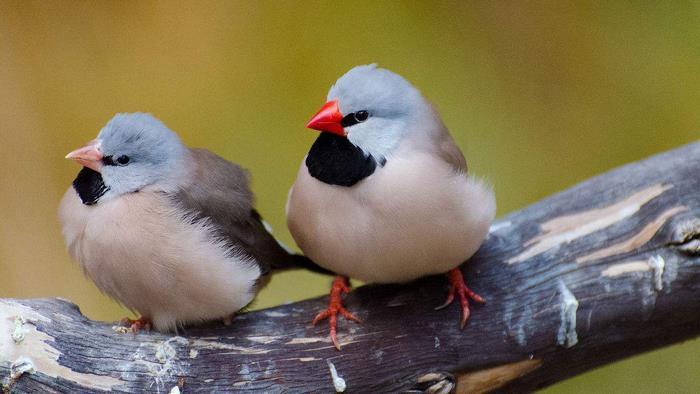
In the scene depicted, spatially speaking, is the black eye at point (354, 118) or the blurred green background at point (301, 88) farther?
the blurred green background at point (301, 88)

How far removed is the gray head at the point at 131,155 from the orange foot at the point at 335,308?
1.77ft

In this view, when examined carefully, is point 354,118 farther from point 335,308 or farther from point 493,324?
point 493,324

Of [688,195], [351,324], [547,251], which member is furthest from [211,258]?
[688,195]

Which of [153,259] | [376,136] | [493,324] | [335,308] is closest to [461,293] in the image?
[493,324]

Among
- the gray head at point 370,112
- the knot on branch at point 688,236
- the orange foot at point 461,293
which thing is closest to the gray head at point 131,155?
the gray head at point 370,112

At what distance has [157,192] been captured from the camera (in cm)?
220

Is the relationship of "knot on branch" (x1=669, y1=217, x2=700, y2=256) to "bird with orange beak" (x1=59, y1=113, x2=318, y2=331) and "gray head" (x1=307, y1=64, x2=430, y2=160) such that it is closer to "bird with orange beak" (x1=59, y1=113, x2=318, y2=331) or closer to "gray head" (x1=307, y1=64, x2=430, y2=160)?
"gray head" (x1=307, y1=64, x2=430, y2=160)

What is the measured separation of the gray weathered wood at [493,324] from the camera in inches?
82.7

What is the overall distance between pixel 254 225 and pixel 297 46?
1516 millimetres

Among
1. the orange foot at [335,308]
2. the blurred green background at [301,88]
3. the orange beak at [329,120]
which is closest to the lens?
the orange beak at [329,120]

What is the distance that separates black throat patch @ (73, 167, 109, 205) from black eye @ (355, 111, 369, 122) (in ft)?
→ 2.20

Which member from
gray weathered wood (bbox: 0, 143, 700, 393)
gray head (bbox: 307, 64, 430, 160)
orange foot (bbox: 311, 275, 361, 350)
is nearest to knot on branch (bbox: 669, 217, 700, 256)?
gray weathered wood (bbox: 0, 143, 700, 393)

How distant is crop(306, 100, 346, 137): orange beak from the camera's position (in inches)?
82.0

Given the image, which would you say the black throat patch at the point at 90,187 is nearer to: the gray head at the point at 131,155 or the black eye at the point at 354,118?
the gray head at the point at 131,155
